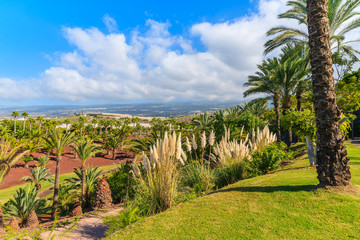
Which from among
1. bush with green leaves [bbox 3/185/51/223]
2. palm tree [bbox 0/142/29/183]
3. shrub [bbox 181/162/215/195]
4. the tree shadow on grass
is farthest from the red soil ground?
the tree shadow on grass

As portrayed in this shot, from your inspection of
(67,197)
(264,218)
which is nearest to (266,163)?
(264,218)

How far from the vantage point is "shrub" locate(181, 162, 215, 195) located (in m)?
7.84

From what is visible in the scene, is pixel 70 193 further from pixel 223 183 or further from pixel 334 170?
pixel 334 170

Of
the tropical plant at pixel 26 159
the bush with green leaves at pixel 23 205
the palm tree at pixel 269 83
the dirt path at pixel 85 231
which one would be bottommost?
the tropical plant at pixel 26 159

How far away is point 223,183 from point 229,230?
5.08 m

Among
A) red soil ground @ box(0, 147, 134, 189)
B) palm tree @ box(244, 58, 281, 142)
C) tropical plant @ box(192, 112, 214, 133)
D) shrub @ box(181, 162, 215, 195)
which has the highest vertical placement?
palm tree @ box(244, 58, 281, 142)

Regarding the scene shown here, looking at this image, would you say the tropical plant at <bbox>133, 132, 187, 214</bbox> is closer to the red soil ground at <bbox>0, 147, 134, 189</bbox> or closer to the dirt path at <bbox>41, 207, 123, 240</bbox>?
the dirt path at <bbox>41, 207, 123, 240</bbox>

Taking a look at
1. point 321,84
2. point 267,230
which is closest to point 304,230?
point 267,230

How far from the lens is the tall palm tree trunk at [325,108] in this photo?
525 cm

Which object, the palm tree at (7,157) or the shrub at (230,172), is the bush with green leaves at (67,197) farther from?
the shrub at (230,172)

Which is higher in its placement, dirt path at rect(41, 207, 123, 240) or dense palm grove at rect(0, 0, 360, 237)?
dense palm grove at rect(0, 0, 360, 237)

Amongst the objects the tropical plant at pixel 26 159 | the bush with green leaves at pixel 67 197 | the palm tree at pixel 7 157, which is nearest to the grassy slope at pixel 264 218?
the palm tree at pixel 7 157

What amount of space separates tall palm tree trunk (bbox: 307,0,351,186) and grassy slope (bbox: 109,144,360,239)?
0.67 metres

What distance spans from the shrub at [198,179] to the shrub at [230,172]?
62cm
